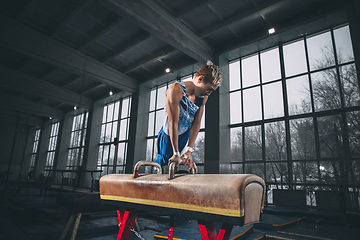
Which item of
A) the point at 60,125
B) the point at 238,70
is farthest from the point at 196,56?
the point at 60,125

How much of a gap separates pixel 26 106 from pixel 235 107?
12.9m

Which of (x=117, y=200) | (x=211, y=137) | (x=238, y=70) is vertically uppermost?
(x=238, y=70)

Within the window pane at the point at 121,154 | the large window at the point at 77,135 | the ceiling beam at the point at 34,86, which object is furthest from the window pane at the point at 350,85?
the large window at the point at 77,135

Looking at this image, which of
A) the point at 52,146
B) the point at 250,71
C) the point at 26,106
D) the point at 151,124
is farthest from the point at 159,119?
the point at 52,146

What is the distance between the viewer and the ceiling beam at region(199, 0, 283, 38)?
6.49m

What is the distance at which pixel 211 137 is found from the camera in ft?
27.6

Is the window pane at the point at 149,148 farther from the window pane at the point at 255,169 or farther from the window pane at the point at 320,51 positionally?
the window pane at the point at 320,51

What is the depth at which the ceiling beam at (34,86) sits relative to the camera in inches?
396

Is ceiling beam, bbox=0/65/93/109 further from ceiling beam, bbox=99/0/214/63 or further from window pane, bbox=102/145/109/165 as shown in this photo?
ceiling beam, bbox=99/0/214/63

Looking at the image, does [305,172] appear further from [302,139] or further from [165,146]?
[165,146]

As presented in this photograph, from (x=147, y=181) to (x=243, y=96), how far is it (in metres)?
8.02

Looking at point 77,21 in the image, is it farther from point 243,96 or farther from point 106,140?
point 106,140

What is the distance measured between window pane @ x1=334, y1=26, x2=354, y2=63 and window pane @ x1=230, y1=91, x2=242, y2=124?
3.56 metres

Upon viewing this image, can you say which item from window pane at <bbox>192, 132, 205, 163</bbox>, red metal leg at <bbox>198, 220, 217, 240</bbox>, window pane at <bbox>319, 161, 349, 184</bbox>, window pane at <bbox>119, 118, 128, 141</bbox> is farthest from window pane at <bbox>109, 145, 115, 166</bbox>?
red metal leg at <bbox>198, 220, 217, 240</bbox>
